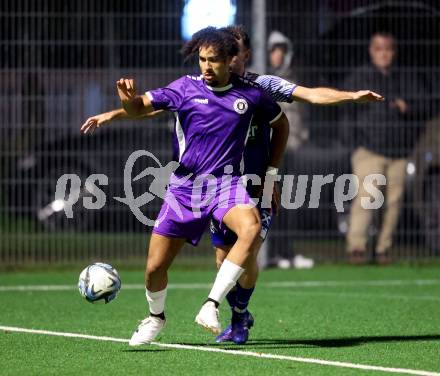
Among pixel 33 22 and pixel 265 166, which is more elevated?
pixel 33 22

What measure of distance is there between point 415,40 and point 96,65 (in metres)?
3.82

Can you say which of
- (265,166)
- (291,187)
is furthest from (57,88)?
(265,166)

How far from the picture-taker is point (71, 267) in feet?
48.5

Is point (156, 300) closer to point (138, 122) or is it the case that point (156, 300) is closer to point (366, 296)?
point (366, 296)

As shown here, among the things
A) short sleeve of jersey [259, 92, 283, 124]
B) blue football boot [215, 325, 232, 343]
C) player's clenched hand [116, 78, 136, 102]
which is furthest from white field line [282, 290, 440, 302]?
player's clenched hand [116, 78, 136, 102]

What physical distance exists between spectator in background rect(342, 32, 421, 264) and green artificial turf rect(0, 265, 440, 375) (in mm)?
648

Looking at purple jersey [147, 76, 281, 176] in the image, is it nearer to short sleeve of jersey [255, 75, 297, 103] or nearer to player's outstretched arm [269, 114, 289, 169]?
short sleeve of jersey [255, 75, 297, 103]

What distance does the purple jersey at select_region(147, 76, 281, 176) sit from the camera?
8070 millimetres

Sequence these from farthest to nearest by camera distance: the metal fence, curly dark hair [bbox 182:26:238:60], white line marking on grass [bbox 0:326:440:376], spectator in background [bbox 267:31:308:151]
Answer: spectator in background [bbox 267:31:308:151] → the metal fence → curly dark hair [bbox 182:26:238:60] → white line marking on grass [bbox 0:326:440:376]

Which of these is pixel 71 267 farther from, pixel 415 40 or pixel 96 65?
pixel 415 40

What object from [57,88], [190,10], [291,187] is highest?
[190,10]

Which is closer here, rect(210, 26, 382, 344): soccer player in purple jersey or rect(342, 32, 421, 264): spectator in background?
rect(210, 26, 382, 344): soccer player in purple jersey

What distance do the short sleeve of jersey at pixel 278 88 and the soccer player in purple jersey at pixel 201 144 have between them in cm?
12

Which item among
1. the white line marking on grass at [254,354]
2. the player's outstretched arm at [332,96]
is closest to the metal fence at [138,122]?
the white line marking on grass at [254,354]
